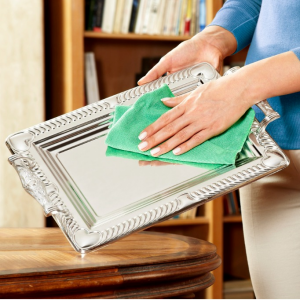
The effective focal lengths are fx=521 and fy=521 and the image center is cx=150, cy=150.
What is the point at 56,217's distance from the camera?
2.26 ft

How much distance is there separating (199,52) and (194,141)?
306 millimetres

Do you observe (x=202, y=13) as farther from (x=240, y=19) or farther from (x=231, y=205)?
(x=240, y=19)

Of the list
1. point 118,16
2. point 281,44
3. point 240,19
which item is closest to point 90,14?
point 118,16

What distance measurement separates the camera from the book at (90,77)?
198 centimetres

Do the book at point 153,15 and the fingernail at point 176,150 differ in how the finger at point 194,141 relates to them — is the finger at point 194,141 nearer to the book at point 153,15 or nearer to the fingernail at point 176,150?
the fingernail at point 176,150

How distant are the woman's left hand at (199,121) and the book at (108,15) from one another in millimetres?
1257

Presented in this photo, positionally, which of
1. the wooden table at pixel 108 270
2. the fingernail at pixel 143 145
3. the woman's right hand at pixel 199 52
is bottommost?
the wooden table at pixel 108 270

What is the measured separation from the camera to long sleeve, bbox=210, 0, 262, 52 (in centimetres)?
107

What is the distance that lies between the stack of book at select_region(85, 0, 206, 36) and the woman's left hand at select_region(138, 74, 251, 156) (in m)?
1.26

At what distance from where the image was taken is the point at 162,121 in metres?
0.80

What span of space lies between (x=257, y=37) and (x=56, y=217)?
546mm

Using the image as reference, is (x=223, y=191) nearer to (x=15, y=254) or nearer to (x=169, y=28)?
(x=15, y=254)

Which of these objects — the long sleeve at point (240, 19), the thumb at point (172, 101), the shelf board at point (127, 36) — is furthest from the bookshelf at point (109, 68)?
the thumb at point (172, 101)

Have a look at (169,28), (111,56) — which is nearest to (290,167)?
(169,28)
